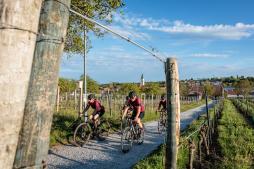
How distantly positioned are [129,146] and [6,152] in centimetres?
1095

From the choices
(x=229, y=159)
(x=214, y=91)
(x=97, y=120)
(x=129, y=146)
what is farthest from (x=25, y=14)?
(x=214, y=91)

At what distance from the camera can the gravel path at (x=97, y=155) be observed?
10438 mm

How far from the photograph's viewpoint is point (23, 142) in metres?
2.35

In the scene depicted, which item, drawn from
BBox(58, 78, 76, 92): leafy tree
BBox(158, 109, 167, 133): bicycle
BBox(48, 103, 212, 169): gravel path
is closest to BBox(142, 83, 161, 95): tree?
BBox(58, 78, 76, 92): leafy tree

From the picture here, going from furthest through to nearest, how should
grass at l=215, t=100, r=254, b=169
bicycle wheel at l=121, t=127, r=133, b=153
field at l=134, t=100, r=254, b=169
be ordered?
bicycle wheel at l=121, t=127, r=133, b=153, grass at l=215, t=100, r=254, b=169, field at l=134, t=100, r=254, b=169

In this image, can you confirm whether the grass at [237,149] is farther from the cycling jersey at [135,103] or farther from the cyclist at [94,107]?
the cyclist at [94,107]

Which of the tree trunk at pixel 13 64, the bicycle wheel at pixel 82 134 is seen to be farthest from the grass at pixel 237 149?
the tree trunk at pixel 13 64

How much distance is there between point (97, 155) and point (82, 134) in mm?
1833

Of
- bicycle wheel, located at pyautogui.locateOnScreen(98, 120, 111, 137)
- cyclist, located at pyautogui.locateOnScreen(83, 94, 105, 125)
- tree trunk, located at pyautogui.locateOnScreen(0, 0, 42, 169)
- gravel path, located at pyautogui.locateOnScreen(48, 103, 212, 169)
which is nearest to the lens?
tree trunk, located at pyautogui.locateOnScreen(0, 0, 42, 169)

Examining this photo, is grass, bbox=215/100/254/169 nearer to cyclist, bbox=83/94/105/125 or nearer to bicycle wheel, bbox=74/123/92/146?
cyclist, bbox=83/94/105/125

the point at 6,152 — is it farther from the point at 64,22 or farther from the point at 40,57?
the point at 64,22

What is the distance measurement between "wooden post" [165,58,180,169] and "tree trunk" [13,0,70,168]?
3.74 meters

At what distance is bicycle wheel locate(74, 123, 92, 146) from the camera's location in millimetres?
13260

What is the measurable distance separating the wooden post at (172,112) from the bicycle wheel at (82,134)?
741 centimetres
